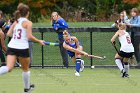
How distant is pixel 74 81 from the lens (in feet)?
49.6

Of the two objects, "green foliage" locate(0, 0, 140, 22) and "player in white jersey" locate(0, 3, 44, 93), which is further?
"green foliage" locate(0, 0, 140, 22)

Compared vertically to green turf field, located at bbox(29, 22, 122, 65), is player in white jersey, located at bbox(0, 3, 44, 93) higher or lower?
higher

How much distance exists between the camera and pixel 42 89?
13.5 metres

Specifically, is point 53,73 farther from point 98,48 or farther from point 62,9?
point 62,9

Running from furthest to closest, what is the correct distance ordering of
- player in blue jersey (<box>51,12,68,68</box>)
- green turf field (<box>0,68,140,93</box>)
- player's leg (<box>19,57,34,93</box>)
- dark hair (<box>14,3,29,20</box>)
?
player in blue jersey (<box>51,12,68,68</box>) < green turf field (<box>0,68,140,93</box>) < player's leg (<box>19,57,34,93</box>) < dark hair (<box>14,3,29,20</box>)

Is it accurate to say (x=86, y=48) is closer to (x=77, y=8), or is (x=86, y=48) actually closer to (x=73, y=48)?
(x=73, y=48)

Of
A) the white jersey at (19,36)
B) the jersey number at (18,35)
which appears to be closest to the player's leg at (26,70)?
the white jersey at (19,36)

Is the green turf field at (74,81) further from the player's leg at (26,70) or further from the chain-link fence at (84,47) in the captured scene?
the chain-link fence at (84,47)

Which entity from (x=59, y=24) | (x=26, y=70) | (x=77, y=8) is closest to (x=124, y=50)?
(x=59, y=24)

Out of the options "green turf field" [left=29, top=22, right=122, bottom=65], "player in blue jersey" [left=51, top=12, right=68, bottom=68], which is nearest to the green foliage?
"green turf field" [left=29, top=22, right=122, bottom=65]

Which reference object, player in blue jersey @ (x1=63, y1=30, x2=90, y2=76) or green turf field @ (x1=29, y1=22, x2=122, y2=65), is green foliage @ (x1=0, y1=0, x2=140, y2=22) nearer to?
green turf field @ (x1=29, y1=22, x2=122, y2=65)

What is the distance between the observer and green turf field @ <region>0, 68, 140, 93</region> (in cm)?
1327

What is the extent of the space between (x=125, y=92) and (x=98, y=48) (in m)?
7.40

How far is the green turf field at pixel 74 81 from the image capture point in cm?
1327
